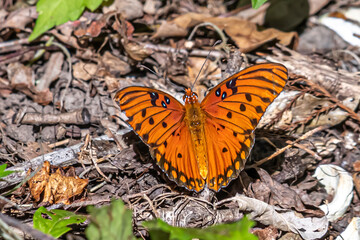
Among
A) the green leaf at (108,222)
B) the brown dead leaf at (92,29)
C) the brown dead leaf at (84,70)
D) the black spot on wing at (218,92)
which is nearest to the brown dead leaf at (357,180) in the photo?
the black spot on wing at (218,92)

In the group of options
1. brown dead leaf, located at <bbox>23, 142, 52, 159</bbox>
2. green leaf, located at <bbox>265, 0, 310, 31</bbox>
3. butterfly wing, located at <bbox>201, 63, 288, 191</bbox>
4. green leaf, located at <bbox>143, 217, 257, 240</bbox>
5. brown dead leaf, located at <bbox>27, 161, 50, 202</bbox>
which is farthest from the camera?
green leaf, located at <bbox>265, 0, 310, 31</bbox>

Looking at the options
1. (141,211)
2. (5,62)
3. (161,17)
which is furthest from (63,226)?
(161,17)

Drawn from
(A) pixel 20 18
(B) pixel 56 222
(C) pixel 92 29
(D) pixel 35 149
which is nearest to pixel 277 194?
(B) pixel 56 222

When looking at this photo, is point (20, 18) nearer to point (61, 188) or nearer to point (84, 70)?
point (84, 70)

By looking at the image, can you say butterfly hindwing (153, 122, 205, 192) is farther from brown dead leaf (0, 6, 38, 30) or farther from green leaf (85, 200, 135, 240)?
brown dead leaf (0, 6, 38, 30)

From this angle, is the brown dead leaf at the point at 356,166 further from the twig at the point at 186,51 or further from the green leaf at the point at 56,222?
the green leaf at the point at 56,222

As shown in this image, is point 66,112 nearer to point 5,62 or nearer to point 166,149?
point 5,62

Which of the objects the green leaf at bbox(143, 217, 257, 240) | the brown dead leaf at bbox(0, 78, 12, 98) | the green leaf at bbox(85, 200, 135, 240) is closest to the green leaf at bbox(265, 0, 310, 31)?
the brown dead leaf at bbox(0, 78, 12, 98)
